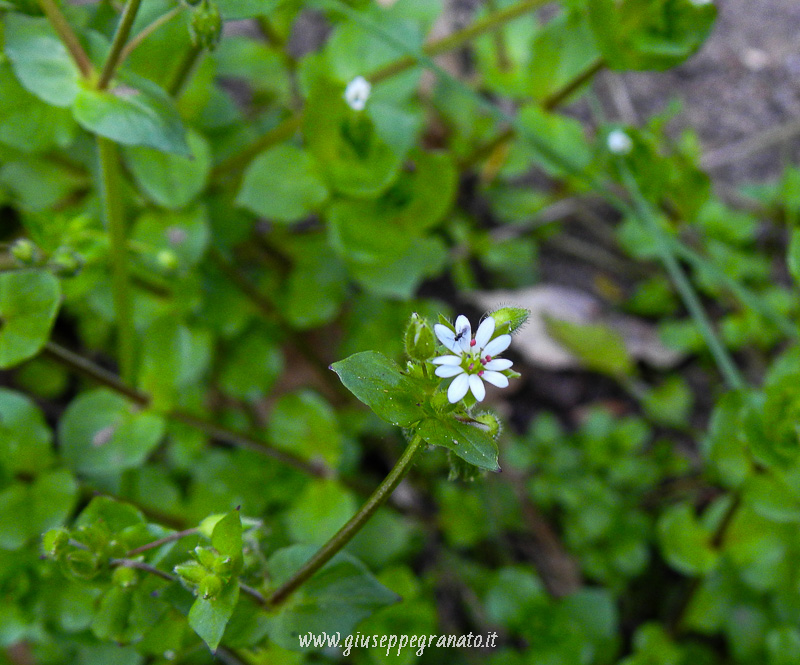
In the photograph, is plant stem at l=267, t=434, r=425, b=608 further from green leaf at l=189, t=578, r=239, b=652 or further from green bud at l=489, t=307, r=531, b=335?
green bud at l=489, t=307, r=531, b=335

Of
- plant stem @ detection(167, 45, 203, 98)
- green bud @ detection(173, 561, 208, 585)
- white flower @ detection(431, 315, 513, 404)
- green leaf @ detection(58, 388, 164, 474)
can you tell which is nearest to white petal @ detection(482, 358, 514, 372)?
white flower @ detection(431, 315, 513, 404)

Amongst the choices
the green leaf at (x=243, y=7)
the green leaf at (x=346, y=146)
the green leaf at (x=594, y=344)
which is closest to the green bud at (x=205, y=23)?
the green leaf at (x=243, y=7)

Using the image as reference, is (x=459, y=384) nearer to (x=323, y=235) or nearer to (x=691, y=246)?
(x=323, y=235)

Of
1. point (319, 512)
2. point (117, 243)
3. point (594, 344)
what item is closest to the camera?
point (117, 243)

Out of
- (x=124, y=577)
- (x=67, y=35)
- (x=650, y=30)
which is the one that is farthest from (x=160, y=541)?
(x=650, y=30)

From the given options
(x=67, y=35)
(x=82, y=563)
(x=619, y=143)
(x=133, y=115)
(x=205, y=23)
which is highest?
(x=205, y=23)

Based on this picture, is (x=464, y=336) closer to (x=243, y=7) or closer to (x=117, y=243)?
(x=243, y=7)

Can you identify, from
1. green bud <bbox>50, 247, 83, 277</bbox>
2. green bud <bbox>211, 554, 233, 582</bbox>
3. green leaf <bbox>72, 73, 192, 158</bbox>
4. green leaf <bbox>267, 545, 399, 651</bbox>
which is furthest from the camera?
green bud <bbox>50, 247, 83, 277</bbox>
